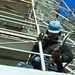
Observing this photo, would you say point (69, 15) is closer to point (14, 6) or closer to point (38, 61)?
point (14, 6)

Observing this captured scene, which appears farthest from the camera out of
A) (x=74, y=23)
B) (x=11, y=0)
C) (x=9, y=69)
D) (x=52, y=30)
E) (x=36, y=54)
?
A: (x=74, y=23)

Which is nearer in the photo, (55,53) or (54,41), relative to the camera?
(55,53)

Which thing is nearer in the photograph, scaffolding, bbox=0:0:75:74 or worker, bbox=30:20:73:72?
worker, bbox=30:20:73:72

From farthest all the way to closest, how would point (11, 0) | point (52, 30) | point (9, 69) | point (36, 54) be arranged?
point (11, 0)
point (52, 30)
point (36, 54)
point (9, 69)

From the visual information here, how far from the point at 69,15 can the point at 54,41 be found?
4.67 meters

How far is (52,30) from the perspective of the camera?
161 inches

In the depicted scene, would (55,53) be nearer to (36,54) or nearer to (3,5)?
(36,54)

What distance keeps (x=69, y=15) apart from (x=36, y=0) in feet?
3.93

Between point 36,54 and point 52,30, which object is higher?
point 52,30

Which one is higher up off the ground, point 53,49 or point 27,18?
point 27,18

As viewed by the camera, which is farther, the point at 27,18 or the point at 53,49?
the point at 27,18

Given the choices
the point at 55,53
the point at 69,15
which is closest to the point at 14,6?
the point at 69,15

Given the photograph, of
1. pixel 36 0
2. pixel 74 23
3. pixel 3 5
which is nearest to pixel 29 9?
pixel 36 0

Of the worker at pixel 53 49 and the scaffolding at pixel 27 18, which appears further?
the scaffolding at pixel 27 18
